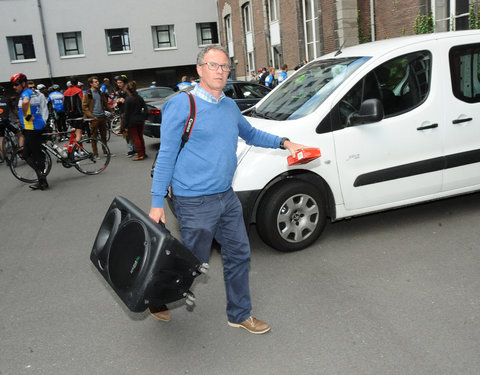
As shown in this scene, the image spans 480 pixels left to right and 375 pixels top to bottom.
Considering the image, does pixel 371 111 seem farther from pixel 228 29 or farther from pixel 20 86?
pixel 228 29

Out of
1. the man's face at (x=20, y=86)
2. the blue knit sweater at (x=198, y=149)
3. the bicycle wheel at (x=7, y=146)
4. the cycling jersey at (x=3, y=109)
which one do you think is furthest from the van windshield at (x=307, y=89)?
the bicycle wheel at (x=7, y=146)

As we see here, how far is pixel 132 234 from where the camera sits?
2803mm

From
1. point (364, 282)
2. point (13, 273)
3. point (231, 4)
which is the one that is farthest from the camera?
point (231, 4)

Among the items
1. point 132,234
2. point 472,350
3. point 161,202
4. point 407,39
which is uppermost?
point 407,39

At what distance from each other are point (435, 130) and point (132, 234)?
3.26 meters

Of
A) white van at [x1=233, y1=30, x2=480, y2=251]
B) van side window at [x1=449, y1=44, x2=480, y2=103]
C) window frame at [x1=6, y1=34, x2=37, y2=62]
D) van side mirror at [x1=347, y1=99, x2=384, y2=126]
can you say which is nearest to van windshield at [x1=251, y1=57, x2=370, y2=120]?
white van at [x1=233, y1=30, x2=480, y2=251]

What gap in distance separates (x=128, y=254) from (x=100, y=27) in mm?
36581

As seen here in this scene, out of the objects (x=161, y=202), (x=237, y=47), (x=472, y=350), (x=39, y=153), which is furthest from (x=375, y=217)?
(x=237, y=47)

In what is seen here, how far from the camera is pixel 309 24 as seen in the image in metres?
21.2

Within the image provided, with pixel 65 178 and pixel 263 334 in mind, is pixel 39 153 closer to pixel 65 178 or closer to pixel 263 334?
pixel 65 178

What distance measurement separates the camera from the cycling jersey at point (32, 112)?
7.74 metres

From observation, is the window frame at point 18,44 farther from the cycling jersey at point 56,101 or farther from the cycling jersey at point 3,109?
the cycling jersey at point 3,109

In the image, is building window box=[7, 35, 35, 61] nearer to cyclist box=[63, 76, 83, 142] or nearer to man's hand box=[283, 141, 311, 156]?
cyclist box=[63, 76, 83, 142]

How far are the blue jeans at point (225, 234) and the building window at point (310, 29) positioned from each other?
19.0 m
